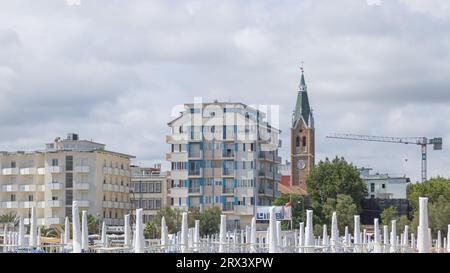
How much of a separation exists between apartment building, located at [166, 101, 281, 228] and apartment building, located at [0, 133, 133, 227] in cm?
554

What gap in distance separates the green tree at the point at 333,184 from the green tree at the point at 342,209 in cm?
153

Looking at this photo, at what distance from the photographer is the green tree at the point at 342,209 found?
77000mm

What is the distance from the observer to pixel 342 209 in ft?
258

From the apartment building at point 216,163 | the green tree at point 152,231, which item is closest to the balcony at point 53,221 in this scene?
the apartment building at point 216,163

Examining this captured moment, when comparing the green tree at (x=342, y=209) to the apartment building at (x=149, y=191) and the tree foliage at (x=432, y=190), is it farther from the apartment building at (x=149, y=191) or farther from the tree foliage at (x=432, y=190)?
the apartment building at (x=149, y=191)

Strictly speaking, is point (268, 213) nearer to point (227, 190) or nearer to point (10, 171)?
point (227, 190)

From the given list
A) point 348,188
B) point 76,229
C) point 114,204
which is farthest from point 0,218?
point 76,229

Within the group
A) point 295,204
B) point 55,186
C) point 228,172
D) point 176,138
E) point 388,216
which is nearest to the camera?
point 388,216

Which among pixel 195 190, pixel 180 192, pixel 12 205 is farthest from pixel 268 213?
pixel 12 205

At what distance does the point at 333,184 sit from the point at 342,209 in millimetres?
7404

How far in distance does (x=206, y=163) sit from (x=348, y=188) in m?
13.7

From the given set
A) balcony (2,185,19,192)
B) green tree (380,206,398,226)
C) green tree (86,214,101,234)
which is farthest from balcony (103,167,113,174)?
green tree (380,206,398,226)

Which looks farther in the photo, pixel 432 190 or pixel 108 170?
pixel 108 170
